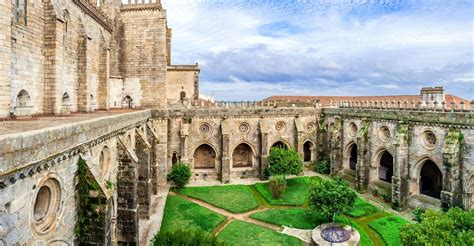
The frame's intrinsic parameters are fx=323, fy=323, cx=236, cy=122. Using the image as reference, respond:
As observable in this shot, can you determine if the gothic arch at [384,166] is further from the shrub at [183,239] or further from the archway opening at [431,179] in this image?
the shrub at [183,239]

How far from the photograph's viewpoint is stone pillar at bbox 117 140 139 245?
1560 centimetres

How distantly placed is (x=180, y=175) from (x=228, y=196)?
4566mm

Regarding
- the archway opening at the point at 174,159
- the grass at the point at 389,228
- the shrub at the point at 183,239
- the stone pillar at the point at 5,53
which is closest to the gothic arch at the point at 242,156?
the archway opening at the point at 174,159

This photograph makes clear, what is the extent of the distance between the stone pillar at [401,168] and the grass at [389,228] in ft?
7.77

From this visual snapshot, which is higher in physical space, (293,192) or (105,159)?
(105,159)

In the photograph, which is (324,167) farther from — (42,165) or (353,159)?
(42,165)

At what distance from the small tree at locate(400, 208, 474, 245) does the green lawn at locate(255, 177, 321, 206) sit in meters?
10.3

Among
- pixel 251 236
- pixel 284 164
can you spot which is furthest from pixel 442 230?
pixel 284 164

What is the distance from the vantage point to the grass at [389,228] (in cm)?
1853

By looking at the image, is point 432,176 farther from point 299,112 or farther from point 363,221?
point 299,112

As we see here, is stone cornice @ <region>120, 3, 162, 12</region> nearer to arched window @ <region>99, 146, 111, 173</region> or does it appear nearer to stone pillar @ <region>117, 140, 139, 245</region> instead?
stone pillar @ <region>117, 140, 139, 245</region>

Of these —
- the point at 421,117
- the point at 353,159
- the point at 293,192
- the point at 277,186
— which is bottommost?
the point at 293,192

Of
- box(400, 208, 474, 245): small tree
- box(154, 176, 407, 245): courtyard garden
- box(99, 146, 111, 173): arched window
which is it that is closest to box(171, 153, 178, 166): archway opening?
box(154, 176, 407, 245): courtyard garden

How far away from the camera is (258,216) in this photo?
72.8ft
